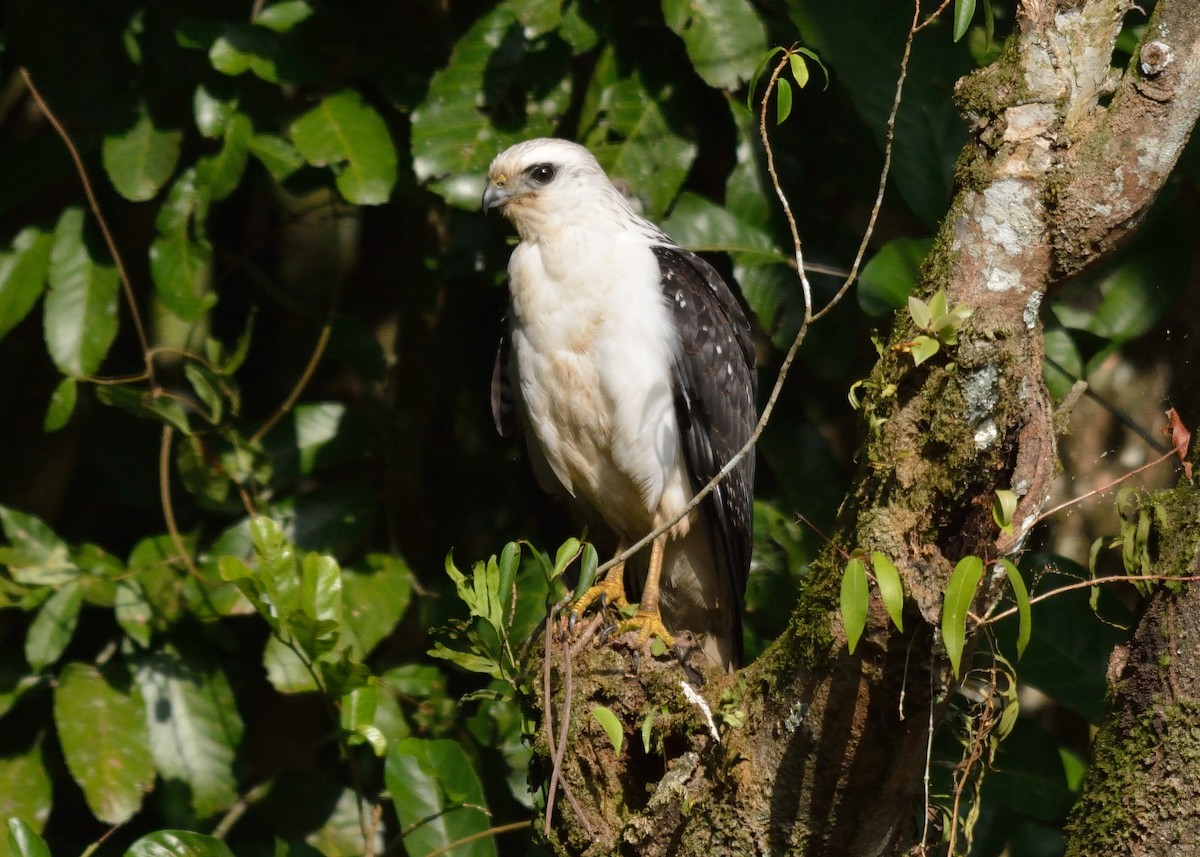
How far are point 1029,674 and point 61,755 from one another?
10.3 feet

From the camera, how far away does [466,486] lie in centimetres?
446

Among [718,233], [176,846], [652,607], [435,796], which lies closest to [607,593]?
[652,607]

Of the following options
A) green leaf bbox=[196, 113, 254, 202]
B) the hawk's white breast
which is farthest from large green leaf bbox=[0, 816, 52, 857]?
green leaf bbox=[196, 113, 254, 202]

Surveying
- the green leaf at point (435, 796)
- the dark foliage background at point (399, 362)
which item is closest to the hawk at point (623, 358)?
the dark foliage background at point (399, 362)

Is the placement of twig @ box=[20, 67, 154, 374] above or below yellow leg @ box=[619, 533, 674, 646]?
above

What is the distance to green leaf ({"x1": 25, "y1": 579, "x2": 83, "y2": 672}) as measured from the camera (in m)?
3.77

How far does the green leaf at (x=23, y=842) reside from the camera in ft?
9.70

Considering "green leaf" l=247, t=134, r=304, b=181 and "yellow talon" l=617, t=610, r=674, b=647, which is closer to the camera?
"yellow talon" l=617, t=610, r=674, b=647

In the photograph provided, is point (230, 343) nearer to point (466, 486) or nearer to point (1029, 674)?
point (466, 486)

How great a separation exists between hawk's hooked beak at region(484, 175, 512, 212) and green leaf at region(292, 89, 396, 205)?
293 mm

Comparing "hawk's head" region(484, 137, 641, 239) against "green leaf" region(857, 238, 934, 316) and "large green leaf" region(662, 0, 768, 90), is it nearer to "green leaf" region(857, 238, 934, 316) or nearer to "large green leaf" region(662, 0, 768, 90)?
"large green leaf" region(662, 0, 768, 90)

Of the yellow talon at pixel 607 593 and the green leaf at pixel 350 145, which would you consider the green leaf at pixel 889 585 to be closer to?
the yellow talon at pixel 607 593

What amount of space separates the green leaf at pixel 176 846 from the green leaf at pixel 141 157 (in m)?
1.91

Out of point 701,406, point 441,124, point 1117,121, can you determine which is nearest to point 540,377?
point 701,406
